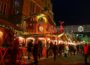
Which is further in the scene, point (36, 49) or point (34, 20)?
point (34, 20)

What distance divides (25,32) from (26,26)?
164 centimetres

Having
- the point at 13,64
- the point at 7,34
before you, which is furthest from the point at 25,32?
the point at 13,64

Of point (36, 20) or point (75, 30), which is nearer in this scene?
point (36, 20)

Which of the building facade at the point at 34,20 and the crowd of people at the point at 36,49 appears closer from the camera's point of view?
the crowd of people at the point at 36,49

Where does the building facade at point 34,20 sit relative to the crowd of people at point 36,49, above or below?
above

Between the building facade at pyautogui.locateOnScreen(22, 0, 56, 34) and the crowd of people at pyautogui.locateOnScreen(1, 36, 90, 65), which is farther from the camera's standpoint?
the building facade at pyautogui.locateOnScreen(22, 0, 56, 34)

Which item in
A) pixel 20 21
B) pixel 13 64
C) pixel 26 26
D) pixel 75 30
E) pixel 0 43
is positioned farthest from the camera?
pixel 75 30

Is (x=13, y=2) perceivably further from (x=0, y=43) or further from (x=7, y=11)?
(x=0, y=43)

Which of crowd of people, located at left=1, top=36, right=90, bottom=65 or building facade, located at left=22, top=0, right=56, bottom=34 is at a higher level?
building facade, located at left=22, top=0, right=56, bottom=34

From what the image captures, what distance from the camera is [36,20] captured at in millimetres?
32656

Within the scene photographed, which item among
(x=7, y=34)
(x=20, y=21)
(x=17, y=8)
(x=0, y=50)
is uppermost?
(x=17, y=8)

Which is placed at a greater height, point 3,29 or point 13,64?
point 3,29

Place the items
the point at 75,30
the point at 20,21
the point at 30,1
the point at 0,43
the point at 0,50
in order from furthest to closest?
the point at 75,30
the point at 30,1
the point at 20,21
the point at 0,43
the point at 0,50

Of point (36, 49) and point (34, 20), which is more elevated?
point (34, 20)
